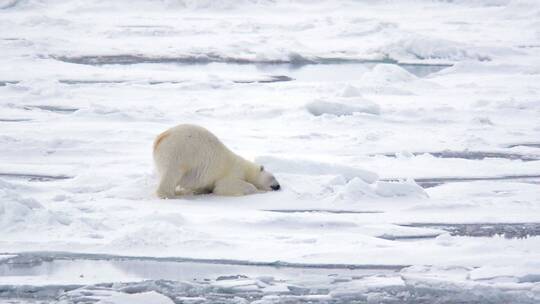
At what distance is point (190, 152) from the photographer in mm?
7414

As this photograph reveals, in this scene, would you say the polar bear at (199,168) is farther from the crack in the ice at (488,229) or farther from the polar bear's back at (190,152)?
the crack in the ice at (488,229)

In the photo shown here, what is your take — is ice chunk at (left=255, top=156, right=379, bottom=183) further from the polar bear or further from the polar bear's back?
the polar bear's back

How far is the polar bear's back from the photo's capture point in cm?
734

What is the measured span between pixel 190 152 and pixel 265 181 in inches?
22.8

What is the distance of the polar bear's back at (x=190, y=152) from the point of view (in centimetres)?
734

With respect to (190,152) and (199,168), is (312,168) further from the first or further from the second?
(190,152)

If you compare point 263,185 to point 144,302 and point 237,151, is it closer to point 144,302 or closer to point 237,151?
point 237,151

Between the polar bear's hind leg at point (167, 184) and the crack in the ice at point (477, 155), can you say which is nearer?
the polar bear's hind leg at point (167, 184)

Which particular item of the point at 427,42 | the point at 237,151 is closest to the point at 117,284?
the point at 237,151

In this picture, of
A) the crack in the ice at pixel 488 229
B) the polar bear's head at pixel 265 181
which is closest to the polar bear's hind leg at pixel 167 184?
the polar bear's head at pixel 265 181

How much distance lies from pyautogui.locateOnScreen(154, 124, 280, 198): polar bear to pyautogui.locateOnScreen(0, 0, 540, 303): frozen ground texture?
0.13 metres

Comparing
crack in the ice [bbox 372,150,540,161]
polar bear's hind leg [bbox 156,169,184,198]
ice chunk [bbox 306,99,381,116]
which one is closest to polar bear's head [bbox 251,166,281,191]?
polar bear's hind leg [bbox 156,169,184,198]

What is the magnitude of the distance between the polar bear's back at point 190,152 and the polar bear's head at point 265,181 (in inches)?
9.8

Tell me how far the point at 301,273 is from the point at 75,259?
46.9 inches
